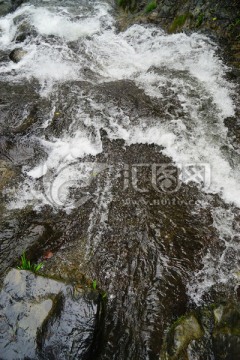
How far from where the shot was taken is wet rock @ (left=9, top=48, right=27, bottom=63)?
8.68 metres

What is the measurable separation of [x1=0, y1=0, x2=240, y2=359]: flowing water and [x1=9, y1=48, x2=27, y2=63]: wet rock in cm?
18

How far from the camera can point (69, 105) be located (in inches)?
272

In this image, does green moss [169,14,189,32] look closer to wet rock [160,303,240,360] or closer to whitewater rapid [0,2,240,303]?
whitewater rapid [0,2,240,303]

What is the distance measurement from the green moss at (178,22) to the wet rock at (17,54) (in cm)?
449

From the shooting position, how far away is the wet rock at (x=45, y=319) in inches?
121

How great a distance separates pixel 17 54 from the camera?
28.9 feet

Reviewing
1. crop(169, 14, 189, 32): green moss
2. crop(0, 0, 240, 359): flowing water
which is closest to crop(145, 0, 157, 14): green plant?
crop(0, 0, 240, 359): flowing water

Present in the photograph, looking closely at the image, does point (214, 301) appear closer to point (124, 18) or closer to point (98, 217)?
point (98, 217)

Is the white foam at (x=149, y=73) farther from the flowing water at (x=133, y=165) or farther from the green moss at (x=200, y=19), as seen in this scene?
the green moss at (x=200, y=19)

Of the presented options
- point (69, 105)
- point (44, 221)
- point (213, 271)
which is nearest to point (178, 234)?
point (213, 271)

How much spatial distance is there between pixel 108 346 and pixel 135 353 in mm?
319

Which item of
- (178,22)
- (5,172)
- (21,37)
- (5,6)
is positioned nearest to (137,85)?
(178,22)

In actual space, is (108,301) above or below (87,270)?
below

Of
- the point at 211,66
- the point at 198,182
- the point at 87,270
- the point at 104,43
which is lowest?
the point at 87,270
